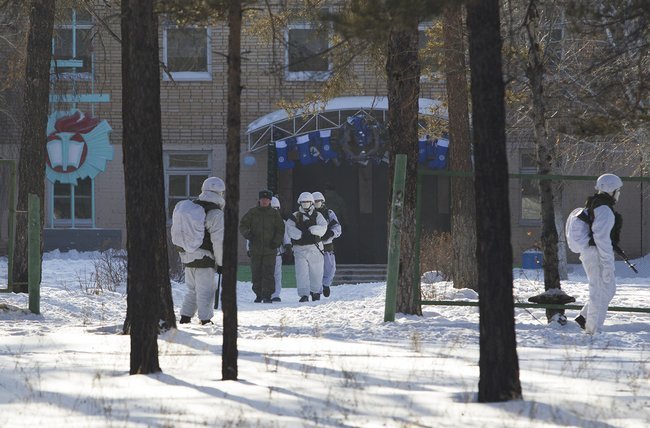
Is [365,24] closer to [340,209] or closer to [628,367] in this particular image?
[628,367]

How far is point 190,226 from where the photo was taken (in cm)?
1490

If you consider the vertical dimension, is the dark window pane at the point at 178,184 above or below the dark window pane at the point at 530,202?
above

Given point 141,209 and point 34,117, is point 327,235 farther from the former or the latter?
point 141,209

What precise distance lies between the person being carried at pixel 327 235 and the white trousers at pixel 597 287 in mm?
8101

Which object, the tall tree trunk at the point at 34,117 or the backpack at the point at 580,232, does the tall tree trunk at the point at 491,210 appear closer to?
the backpack at the point at 580,232

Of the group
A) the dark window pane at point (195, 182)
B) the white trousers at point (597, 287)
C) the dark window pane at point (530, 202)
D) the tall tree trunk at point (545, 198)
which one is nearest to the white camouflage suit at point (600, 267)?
the white trousers at point (597, 287)

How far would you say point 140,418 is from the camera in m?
7.79

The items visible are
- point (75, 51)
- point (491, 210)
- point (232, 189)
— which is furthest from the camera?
point (75, 51)

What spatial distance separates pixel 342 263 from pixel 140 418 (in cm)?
2418

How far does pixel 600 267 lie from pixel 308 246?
330 inches

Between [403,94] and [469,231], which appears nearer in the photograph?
[403,94]

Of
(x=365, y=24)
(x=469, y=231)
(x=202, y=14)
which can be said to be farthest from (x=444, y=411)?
(x=469, y=231)

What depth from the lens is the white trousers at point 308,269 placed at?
21172mm

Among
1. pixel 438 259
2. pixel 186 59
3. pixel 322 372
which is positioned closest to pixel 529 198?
pixel 186 59
